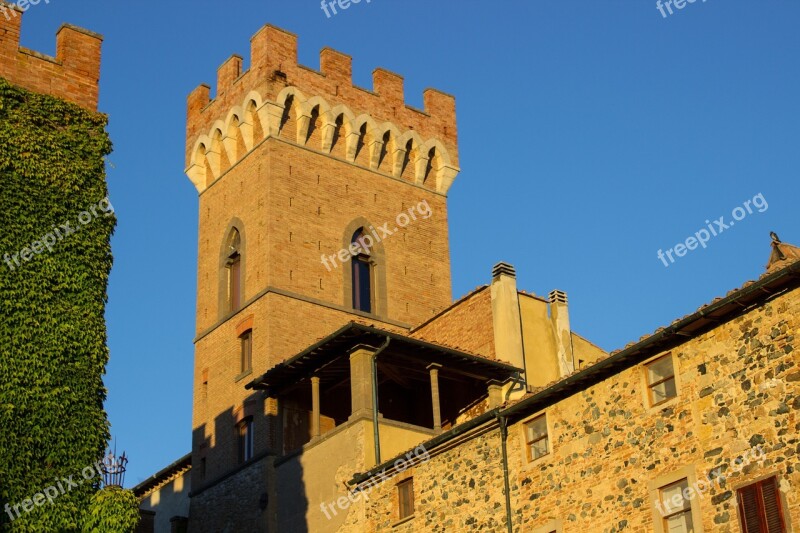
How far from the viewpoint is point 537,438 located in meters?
26.2

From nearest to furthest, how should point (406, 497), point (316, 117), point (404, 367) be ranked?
point (406, 497) → point (404, 367) → point (316, 117)

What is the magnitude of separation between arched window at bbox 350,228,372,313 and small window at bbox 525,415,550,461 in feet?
47.3

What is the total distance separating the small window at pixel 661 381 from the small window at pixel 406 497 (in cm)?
734

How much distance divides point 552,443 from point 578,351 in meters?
13.0

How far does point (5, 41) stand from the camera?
25.8 m

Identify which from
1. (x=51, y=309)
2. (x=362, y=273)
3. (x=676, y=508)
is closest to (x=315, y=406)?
(x=362, y=273)

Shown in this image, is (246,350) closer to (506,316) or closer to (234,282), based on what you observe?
(234,282)

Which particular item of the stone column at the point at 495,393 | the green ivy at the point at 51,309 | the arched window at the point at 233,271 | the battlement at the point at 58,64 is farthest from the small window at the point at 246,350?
the green ivy at the point at 51,309

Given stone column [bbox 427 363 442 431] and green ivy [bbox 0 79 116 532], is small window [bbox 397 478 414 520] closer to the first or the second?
stone column [bbox 427 363 442 431]

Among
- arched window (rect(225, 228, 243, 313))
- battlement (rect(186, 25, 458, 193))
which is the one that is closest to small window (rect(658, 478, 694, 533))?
arched window (rect(225, 228, 243, 313))

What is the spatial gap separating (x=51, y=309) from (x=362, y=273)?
18.7 m

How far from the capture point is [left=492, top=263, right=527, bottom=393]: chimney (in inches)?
1414

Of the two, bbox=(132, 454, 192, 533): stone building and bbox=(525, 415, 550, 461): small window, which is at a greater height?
bbox=(132, 454, 192, 533): stone building

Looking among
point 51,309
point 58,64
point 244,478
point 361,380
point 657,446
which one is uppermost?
point 58,64
